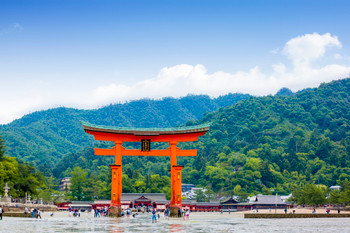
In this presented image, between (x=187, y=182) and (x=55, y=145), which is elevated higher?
(x=55, y=145)

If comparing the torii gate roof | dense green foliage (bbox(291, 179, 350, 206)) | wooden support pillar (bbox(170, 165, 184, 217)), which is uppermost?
the torii gate roof

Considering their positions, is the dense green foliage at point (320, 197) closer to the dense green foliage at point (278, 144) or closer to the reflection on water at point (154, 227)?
the dense green foliage at point (278, 144)

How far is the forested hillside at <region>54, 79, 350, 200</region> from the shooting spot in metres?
109

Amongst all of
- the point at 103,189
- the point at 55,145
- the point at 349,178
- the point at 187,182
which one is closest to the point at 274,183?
the point at 349,178

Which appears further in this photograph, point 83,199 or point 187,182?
point 187,182

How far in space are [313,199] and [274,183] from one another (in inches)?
1581

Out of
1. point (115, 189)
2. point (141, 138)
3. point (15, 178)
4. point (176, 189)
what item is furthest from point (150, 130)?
point (15, 178)

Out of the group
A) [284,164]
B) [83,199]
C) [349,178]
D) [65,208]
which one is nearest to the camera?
[65,208]

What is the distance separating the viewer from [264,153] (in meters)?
129

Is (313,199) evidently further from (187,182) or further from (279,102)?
(279,102)

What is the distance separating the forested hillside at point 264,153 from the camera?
109 meters

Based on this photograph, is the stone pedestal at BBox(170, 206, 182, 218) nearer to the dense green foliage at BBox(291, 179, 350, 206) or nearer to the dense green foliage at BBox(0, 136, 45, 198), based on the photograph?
the dense green foliage at BBox(0, 136, 45, 198)

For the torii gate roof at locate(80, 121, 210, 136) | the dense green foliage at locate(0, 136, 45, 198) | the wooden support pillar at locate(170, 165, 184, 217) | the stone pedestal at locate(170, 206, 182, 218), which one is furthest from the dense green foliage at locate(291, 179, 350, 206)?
the dense green foliage at locate(0, 136, 45, 198)

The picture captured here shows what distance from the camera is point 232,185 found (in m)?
107
